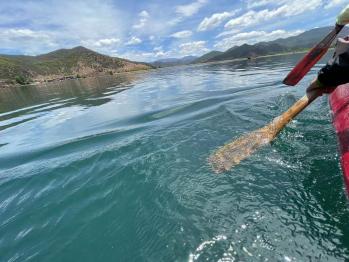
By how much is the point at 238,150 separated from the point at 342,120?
2370mm

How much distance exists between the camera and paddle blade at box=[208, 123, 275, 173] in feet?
19.0

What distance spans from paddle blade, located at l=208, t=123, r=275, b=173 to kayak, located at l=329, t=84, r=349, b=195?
142 centimetres

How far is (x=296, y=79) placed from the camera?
7.02m

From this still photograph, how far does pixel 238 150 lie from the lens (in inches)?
246

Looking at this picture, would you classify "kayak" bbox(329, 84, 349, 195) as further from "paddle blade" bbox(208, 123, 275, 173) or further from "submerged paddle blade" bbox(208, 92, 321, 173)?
"paddle blade" bbox(208, 123, 275, 173)

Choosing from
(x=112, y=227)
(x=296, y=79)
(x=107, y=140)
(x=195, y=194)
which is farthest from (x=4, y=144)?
(x=296, y=79)

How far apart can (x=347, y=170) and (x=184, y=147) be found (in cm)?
402

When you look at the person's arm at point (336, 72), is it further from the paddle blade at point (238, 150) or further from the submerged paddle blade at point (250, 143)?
the paddle blade at point (238, 150)

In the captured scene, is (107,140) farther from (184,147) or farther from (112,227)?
(112,227)

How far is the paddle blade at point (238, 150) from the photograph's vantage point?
580cm

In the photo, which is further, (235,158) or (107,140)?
(107,140)

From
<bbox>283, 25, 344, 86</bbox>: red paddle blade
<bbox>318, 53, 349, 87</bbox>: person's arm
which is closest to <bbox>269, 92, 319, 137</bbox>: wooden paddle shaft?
<bbox>318, 53, 349, 87</bbox>: person's arm

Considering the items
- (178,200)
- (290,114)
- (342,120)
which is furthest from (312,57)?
(178,200)

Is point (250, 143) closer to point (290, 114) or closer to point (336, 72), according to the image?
point (290, 114)
